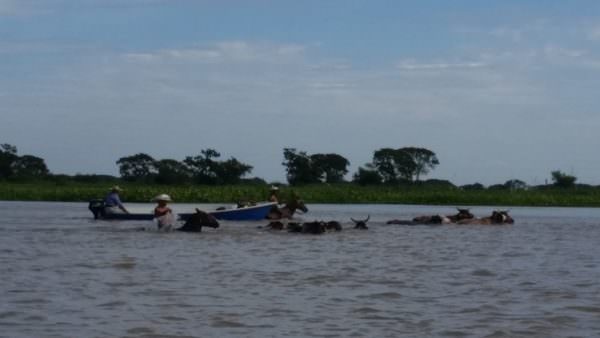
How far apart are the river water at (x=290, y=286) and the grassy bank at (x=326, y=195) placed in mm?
32406

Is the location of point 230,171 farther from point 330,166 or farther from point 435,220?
point 435,220

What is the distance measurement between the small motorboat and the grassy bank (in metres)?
20.7

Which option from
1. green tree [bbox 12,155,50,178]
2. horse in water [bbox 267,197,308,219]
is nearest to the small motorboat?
horse in water [bbox 267,197,308,219]

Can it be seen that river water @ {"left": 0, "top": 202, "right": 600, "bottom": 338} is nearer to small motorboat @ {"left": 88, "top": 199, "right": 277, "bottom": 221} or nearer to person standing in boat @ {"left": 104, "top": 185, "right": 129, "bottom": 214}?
small motorboat @ {"left": 88, "top": 199, "right": 277, "bottom": 221}

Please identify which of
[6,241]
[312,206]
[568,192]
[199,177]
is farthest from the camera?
[199,177]

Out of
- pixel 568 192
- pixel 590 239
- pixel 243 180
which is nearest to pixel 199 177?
pixel 243 180

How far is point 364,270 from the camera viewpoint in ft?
67.4

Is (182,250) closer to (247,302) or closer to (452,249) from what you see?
(452,249)

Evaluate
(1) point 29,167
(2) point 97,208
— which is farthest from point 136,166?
(2) point 97,208

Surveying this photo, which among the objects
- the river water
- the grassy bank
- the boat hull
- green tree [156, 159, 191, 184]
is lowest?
the river water

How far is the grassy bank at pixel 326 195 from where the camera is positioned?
6300 cm

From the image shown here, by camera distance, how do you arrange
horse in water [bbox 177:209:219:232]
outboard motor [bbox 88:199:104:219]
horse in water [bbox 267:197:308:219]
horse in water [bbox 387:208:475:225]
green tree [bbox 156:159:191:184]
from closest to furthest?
horse in water [bbox 177:209:219:232] → horse in water [bbox 267:197:308:219] → outboard motor [bbox 88:199:104:219] → horse in water [bbox 387:208:475:225] → green tree [bbox 156:159:191:184]

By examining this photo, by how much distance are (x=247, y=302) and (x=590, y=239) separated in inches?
764

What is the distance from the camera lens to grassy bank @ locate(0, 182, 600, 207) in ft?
207
